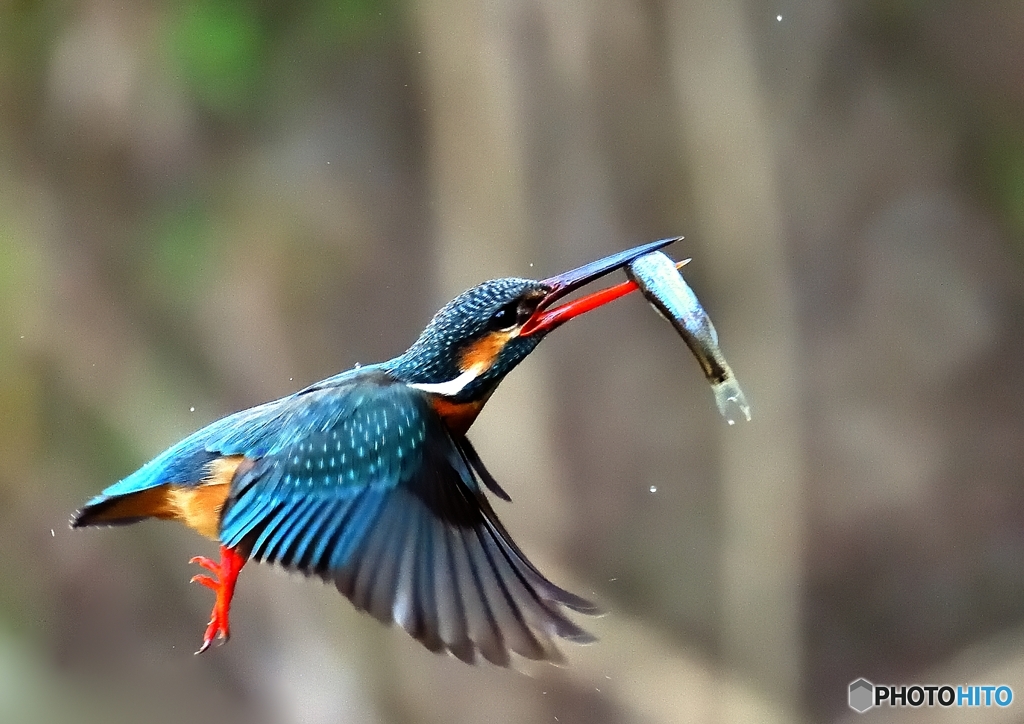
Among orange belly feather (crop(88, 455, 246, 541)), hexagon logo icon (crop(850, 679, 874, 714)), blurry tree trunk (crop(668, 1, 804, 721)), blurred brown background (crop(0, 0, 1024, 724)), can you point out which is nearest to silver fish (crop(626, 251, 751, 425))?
orange belly feather (crop(88, 455, 246, 541))

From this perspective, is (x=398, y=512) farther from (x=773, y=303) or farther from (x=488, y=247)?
(x=773, y=303)

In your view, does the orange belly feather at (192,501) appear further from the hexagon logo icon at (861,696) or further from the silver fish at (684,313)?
the hexagon logo icon at (861,696)

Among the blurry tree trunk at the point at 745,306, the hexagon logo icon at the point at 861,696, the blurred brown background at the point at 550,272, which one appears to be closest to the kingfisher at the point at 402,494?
the blurred brown background at the point at 550,272

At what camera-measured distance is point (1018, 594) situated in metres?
2.10

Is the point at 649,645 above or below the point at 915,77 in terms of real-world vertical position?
below

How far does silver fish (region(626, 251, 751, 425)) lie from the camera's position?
97cm

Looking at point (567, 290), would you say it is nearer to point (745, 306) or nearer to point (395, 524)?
point (395, 524)

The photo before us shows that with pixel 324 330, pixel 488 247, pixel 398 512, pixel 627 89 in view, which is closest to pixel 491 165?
pixel 488 247

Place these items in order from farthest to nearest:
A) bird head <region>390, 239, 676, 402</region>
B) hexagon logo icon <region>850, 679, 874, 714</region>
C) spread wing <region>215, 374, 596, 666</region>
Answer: hexagon logo icon <region>850, 679, 874, 714</region>
bird head <region>390, 239, 676, 402</region>
spread wing <region>215, 374, 596, 666</region>

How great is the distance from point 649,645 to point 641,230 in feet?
2.58

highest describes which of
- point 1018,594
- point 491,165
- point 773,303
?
point 491,165

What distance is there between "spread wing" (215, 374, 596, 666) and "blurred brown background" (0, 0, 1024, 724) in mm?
889

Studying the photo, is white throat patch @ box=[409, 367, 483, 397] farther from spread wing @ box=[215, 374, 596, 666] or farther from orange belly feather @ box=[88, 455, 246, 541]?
orange belly feather @ box=[88, 455, 246, 541]

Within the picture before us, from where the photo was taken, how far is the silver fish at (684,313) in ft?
3.19
